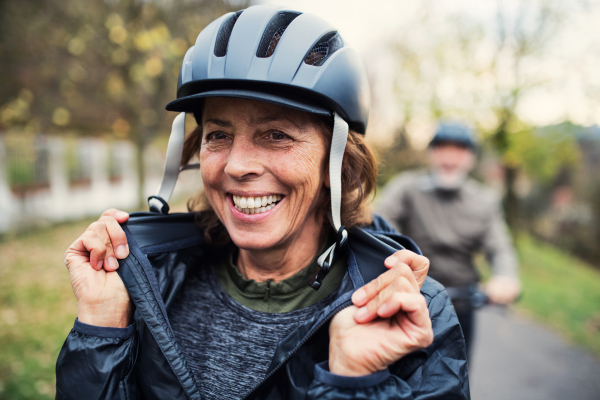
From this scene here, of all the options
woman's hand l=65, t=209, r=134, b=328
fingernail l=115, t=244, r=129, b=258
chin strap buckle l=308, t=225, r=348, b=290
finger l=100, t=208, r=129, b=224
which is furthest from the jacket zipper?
finger l=100, t=208, r=129, b=224

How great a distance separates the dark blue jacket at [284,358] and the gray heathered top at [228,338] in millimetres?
137

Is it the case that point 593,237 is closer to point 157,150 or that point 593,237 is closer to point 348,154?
point 348,154

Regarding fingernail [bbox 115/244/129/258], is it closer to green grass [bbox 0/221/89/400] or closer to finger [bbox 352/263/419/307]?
finger [bbox 352/263/419/307]

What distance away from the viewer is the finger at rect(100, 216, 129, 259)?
1610mm

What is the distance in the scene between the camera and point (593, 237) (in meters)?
13.5

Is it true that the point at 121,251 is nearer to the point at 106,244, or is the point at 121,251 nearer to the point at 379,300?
the point at 106,244

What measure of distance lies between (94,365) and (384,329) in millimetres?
1088

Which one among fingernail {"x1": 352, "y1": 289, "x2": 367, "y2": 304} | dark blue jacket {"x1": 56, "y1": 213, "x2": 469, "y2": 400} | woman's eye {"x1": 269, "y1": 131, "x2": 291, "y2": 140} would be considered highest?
woman's eye {"x1": 269, "y1": 131, "x2": 291, "y2": 140}

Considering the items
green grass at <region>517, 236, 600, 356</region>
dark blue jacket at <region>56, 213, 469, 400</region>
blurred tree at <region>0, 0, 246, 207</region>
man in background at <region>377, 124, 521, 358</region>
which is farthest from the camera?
blurred tree at <region>0, 0, 246, 207</region>

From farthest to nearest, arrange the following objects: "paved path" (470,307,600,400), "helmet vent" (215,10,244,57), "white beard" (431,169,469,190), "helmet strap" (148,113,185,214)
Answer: "paved path" (470,307,600,400) < "white beard" (431,169,469,190) < "helmet strap" (148,113,185,214) < "helmet vent" (215,10,244,57)

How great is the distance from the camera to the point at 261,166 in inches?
61.3

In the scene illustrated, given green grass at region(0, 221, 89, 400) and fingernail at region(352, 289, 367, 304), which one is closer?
fingernail at region(352, 289, 367, 304)

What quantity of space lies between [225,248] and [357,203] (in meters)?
0.75

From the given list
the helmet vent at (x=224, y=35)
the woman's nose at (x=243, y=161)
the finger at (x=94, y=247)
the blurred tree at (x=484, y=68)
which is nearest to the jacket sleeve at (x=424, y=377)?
the woman's nose at (x=243, y=161)
